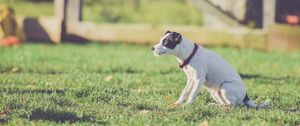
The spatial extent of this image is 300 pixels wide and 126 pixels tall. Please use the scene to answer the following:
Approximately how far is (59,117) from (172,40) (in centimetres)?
158

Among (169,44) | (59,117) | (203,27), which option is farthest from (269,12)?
(59,117)

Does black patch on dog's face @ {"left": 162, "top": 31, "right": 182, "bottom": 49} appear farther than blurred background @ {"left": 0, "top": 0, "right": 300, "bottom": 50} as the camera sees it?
No

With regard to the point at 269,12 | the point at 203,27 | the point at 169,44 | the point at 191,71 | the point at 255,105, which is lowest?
the point at 203,27

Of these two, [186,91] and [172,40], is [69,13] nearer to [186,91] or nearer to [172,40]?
[186,91]

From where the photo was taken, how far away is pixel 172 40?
771 cm

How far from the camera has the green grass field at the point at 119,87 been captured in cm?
692

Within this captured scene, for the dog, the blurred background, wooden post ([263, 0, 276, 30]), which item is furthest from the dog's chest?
wooden post ([263, 0, 276, 30])

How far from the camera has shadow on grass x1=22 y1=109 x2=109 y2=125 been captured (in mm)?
6785

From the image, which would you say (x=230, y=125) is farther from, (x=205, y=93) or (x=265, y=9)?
(x=265, y=9)

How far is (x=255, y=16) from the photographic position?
1599cm

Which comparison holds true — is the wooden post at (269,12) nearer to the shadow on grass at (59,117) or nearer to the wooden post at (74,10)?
the wooden post at (74,10)

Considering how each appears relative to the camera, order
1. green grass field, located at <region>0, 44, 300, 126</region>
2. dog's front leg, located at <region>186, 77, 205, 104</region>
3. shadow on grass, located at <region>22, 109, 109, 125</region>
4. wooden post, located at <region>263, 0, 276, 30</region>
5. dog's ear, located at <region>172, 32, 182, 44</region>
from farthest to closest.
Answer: wooden post, located at <region>263, 0, 276, 30</region> < dog's front leg, located at <region>186, 77, 205, 104</region> < dog's ear, located at <region>172, 32, 182, 44</region> < green grass field, located at <region>0, 44, 300, 126</region> < shadow on grass, located at <region>22, 109, 109, 125</region>

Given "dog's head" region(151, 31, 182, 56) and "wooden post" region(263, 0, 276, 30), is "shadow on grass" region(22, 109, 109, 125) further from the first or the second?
"wooden post" region(263, 0, 276, 30)

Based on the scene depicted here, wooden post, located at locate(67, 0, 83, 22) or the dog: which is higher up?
the dog
